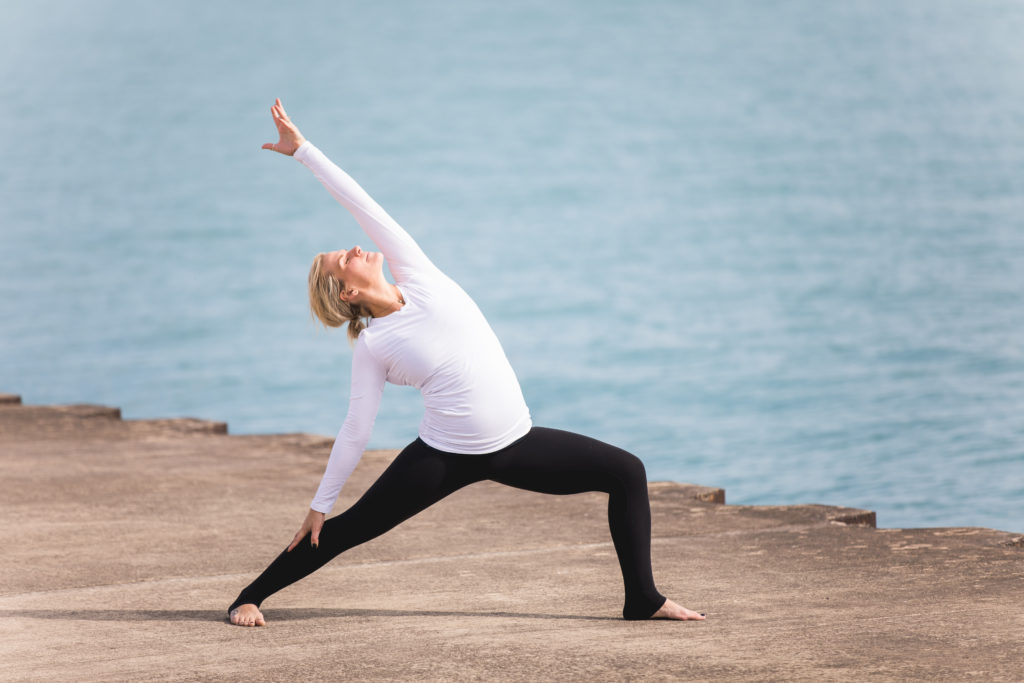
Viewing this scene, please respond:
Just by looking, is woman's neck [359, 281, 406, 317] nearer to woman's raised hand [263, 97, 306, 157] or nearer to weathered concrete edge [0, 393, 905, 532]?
woman's raised hand [263, 97, 306, 157]

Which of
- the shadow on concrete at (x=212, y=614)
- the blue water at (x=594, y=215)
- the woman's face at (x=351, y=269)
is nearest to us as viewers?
the woman's face at (x=351, y=269)

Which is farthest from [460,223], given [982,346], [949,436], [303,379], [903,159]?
[949,436]

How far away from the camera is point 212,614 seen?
4910 mm

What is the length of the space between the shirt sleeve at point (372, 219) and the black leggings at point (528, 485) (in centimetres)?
63

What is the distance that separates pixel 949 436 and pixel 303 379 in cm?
1571

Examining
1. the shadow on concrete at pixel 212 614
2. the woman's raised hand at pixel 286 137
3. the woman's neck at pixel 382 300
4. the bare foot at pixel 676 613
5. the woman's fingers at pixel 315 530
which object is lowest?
the shadow on concrete at pixel 212 614

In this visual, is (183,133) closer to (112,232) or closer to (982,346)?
(112,232)

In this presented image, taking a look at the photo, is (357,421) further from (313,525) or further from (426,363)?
(313,525)

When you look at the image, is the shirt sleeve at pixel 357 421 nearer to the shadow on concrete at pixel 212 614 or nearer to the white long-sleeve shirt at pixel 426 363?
the white long-sleeve shirt at pixel 426 363

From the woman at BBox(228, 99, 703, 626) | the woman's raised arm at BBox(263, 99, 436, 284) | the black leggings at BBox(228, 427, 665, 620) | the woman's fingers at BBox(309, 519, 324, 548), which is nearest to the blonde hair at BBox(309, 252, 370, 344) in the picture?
the woman at BBox(228, 99, 703, 626)

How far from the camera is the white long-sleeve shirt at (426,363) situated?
4.48m

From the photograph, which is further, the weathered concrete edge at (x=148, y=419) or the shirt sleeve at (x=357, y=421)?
the weathered concrete edge at (x=148, y=419)

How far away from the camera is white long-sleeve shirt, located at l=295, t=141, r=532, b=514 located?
176 inches

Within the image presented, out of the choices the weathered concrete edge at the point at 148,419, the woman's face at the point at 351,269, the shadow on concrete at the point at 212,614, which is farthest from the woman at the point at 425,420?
the weathered concrete edge at the point at 148,419
